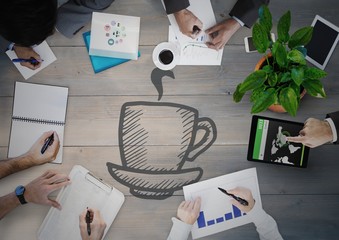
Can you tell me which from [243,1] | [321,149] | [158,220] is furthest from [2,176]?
[321,149]

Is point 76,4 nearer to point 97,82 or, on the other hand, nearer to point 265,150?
point 97,82

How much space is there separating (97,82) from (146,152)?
0.33 metres

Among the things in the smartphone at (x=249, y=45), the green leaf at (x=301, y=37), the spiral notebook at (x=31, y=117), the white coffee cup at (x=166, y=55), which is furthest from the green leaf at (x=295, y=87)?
the spiral notebook at (x=31, y=117)

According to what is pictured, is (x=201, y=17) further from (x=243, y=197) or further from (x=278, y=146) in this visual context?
(x=243, y=197)

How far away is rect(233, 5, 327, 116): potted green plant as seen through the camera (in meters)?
1.08

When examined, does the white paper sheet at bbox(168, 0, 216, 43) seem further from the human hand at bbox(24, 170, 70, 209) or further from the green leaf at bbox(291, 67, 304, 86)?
the human hand at bbox(24, 170, 70, 209)

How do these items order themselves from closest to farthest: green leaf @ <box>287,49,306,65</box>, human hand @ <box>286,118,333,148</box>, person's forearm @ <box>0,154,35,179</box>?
green leaf @ <box>287,49,306,65</box> < human hand @ <box>286,118,333,148</box> < person's forearm @ <box>0,154,35,179</box>

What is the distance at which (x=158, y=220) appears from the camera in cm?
148

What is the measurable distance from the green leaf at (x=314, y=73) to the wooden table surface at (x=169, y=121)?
404 mm

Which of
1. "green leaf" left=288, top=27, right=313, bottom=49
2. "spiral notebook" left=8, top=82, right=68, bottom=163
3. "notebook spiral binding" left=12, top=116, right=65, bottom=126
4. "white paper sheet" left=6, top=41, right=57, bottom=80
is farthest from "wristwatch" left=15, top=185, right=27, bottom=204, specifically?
"green leaf" left=288, top=27, right=313, bottom=49

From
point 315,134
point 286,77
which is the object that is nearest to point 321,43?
point 315,134

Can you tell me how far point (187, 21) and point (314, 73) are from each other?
558mm

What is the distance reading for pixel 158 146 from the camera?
1.50 metres

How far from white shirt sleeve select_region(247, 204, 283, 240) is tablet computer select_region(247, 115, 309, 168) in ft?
0.64
